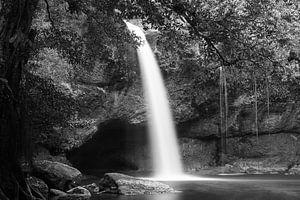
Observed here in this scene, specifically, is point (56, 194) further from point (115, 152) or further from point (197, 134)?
point (197, 134)

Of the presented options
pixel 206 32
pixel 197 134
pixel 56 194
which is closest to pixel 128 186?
pixel 56 194

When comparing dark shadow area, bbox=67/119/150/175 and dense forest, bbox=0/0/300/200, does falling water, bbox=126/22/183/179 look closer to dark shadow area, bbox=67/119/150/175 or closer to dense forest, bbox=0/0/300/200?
dense forest, bbox=0/0/300/200

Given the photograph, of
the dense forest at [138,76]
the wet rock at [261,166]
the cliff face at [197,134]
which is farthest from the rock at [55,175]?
the wet rock at [261,166]

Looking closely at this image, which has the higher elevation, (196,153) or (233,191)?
(196,153)

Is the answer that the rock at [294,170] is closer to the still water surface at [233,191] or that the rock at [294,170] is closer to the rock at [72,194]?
the still water surface at [233,191]

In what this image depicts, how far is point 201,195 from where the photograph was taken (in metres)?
12.9

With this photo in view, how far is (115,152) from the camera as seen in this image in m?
23.5

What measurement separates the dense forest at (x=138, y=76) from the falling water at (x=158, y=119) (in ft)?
1.33

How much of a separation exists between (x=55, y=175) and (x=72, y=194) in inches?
52.6

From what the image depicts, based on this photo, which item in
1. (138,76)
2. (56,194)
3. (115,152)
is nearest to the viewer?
(56,194)

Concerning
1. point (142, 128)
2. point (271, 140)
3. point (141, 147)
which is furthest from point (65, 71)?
point (271, 140)

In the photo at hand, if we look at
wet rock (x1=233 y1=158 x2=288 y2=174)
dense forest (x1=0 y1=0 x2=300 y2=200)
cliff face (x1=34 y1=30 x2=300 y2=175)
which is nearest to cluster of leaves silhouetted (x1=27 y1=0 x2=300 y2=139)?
dense forest (x1=0 y1=0 x2=300 y2=200)

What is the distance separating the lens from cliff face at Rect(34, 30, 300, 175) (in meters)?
20.8

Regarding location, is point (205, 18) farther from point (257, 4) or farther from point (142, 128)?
point (142, 128)
